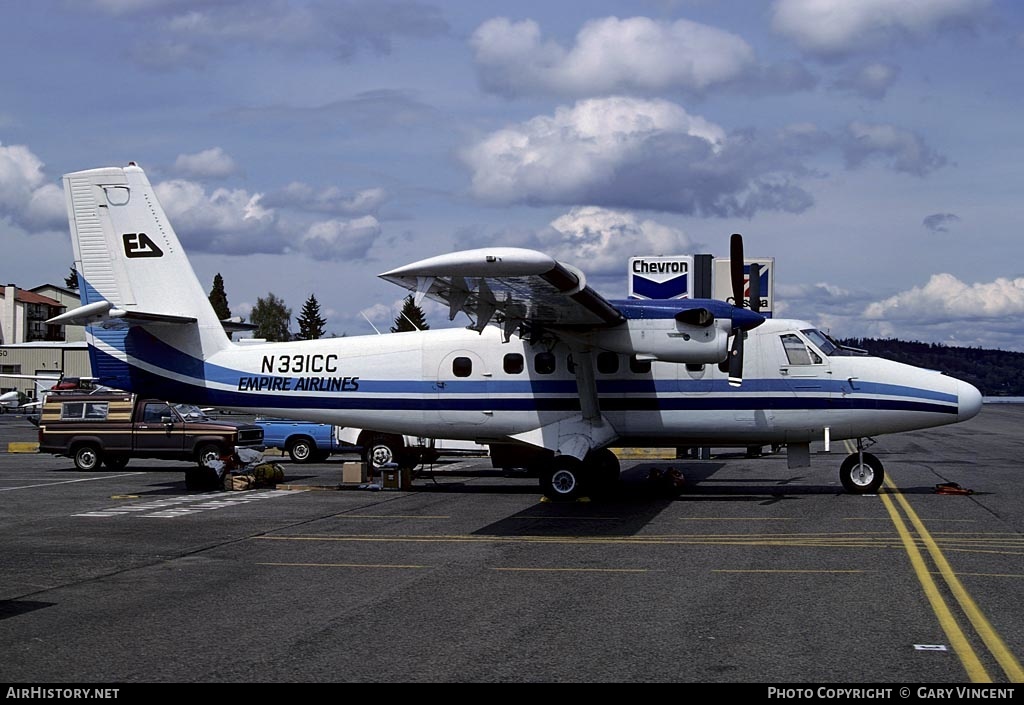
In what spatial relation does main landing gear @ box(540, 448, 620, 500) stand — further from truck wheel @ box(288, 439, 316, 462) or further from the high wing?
truck wheel @ box(288, 439, 316, 462)

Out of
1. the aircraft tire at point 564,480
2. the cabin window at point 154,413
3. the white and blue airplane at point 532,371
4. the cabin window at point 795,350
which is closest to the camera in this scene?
the white and blue airplane at point 532,371

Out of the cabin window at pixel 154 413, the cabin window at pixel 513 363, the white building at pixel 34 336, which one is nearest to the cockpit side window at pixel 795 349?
the cabin window at pixel 513 363

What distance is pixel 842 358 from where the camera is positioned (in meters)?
19.5

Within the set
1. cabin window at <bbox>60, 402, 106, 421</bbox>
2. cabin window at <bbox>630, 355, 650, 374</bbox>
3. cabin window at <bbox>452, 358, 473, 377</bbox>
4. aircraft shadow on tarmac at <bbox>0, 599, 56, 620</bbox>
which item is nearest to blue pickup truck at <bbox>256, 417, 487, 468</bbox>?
cabin window at <bbox>60, 402, 106, 421</bbox>

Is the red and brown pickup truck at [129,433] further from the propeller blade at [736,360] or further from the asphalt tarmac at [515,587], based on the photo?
the propeller blade at [736,360]

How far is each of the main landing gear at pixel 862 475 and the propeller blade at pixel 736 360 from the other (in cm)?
302

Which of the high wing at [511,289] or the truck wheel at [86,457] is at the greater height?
the high wing at [511,289]

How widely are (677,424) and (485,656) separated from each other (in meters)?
12.5

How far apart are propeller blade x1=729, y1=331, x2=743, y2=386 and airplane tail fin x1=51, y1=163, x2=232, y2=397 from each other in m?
10.5

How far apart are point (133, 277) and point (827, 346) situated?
1369 cm

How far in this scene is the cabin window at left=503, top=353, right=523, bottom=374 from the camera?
67.1 ft

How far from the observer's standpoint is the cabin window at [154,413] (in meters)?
26.9

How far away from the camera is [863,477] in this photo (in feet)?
63.7
